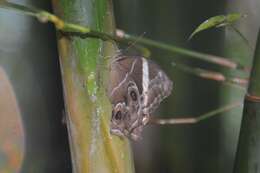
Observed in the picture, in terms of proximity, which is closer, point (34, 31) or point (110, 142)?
point (110, 142)

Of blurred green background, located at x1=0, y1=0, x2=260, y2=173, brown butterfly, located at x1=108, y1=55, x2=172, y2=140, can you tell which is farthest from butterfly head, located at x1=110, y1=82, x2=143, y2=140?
blurred green background, located at x1=0, y1=0, x2=260, y2=173

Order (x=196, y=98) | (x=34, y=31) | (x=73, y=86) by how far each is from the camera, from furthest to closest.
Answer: (x=196, y=98) → (x=34, y=31) → (x=73, y=86)

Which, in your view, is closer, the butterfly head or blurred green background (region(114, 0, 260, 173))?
the butterfly head

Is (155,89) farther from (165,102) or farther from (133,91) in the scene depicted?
(165,102)

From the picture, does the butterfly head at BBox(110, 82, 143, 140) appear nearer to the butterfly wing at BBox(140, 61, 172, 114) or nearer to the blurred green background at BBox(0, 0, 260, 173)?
the butterfly wing at BBox(140, 61, 172, 114)

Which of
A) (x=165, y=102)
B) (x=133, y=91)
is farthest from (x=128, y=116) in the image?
(x=165, y=102)

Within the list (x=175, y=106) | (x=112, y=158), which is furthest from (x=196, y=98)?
(x=112, y=158)

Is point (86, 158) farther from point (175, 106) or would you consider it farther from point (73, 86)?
point (175, 106)
